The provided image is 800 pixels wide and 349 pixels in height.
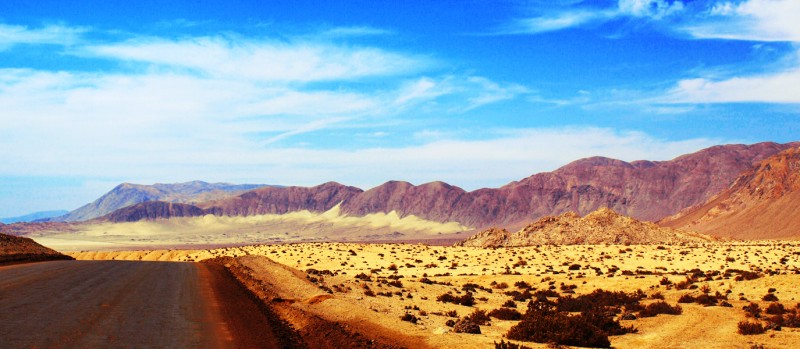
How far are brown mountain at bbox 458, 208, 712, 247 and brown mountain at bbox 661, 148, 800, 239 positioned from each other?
36.1m

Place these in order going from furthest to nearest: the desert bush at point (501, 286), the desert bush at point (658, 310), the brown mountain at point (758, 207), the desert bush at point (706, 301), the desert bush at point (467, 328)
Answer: the brown mountain at point (758, 207), the desert bush at point (501, 286), the desert bush at point (706, 301), the desert bush at point (658, 310), the desert bush at point (467, 328)

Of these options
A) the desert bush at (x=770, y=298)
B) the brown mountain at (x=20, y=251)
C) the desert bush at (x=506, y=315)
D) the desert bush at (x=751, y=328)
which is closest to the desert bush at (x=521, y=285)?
the desert bush at (x=770, y=298)

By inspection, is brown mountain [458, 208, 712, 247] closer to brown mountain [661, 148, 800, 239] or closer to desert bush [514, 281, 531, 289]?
brown mountain [661, 148, 800, 239]

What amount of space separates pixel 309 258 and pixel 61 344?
47565mm

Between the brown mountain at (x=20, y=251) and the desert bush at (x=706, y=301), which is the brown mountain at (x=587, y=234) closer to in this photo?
the brown mountain at (x=20, y=251)

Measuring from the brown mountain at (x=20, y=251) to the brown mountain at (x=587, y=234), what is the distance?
4840 centimetres

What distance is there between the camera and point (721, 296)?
81.5ft

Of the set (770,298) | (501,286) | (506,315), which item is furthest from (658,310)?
(501,286)

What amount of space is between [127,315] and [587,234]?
70.9 meters

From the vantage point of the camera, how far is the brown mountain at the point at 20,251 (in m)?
43.9

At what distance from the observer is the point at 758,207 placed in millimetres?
123125

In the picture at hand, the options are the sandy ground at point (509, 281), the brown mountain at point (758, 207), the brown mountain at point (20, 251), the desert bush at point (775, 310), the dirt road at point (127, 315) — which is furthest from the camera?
the brown mountain at point (758, 207)

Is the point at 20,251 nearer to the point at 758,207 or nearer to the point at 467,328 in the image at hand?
the point at 467,328

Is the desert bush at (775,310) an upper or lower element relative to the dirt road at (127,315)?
lower
